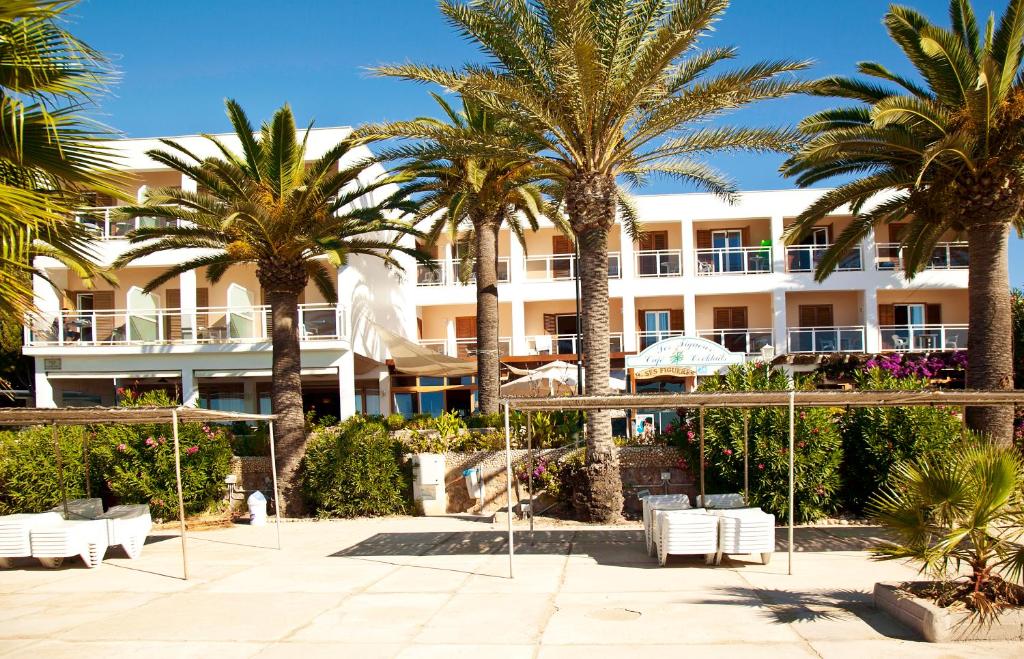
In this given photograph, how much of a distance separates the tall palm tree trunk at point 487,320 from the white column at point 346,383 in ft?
16.5

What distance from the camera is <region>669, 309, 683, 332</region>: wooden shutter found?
3362 centimetres

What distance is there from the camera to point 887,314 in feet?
108

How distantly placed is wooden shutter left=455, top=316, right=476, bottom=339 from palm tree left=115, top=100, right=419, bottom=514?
17136 mm

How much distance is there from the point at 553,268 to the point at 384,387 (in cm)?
858

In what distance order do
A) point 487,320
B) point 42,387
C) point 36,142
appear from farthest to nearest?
point 42,387
point 487,320
point 36,142

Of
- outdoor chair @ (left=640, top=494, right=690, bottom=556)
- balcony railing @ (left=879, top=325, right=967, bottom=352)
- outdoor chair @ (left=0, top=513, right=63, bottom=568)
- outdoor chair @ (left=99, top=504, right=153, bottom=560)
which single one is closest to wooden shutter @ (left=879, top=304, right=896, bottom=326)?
balcony railing @ (left=879, top=325, right=967, bottom=352)

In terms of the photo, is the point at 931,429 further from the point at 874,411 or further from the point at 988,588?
the point at 988,588

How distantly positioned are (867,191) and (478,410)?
10.1 m

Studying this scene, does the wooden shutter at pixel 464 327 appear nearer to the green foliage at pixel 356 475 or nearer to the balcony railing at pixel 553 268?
the balcony railing at pixel 553 268

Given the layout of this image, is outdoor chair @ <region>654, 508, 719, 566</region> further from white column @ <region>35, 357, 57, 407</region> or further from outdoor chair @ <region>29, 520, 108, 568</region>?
white column @ <region>35, 357, 57, 407</region>

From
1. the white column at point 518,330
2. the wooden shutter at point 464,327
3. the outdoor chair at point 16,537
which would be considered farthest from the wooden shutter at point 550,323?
the outdoor chair at point 16,537

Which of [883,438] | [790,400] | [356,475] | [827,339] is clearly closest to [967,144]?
[883,438]

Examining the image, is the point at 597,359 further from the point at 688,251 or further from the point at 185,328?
the point at 688,251

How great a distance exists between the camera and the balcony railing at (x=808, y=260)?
31.5 metres
